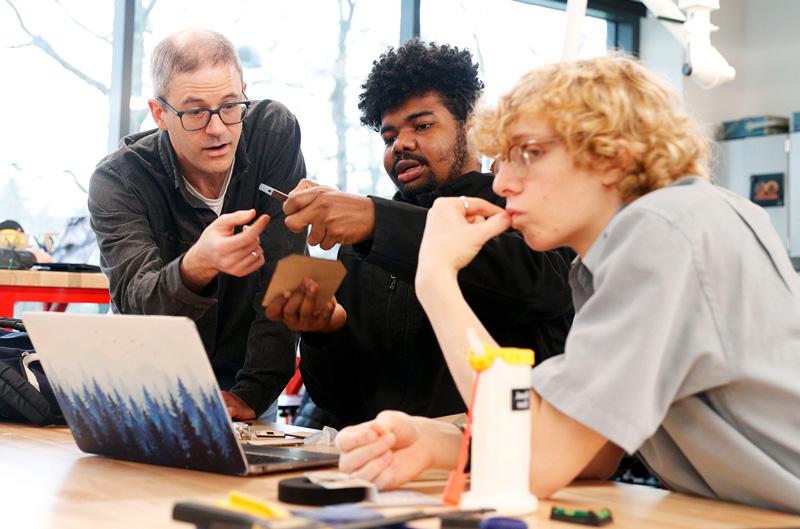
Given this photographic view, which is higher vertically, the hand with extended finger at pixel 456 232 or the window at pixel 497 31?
the window at pixel 497 31

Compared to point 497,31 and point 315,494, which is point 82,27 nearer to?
point 497,31

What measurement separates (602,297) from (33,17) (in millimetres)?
3646

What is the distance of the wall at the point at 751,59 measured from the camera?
5.79 meters

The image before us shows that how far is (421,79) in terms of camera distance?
212cm

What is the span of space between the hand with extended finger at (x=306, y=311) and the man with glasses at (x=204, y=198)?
17cm

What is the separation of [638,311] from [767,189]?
5.01 metres

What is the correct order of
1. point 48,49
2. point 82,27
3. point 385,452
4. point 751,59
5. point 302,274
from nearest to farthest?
point 385,452, point 302,274, point 48,49, point 82,27, point 751,59

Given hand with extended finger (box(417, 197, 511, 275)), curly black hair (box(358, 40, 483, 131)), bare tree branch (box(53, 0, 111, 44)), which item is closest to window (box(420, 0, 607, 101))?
bare tree branch (box(53, 0, 111, 44))

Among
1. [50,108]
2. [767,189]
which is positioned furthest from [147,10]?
[767,189]

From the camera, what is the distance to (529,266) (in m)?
1.69

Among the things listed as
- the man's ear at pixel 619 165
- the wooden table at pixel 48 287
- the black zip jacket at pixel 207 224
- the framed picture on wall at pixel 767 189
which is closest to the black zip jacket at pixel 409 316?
the black zip jacket at pixel 207 224

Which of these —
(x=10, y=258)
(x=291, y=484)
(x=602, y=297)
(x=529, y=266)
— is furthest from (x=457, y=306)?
(x=10, y=258)

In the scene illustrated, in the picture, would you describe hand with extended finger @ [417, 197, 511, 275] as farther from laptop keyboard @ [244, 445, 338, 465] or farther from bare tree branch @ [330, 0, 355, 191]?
bare tree branch @ [330, 0, 355, 191]

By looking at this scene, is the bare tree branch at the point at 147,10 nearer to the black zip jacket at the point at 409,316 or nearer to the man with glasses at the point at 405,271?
the man with glasses at the point at 405,271
